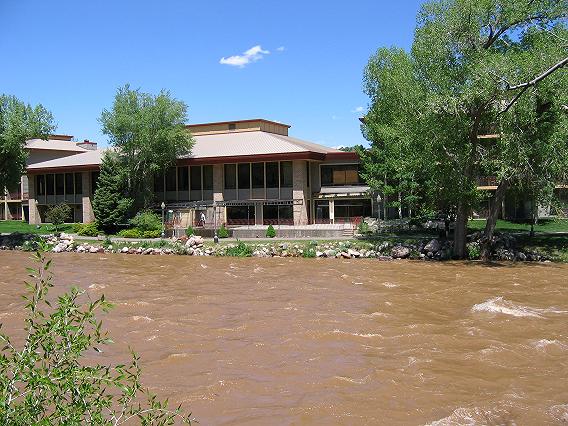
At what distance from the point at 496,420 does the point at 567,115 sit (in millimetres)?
20626


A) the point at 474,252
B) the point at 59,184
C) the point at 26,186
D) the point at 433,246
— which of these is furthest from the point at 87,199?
the point at 474,252

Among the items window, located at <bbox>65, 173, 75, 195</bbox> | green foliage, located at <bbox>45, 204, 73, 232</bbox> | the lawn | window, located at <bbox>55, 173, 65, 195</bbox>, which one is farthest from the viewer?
window, located at <bbox>55, 173, 65, 195</bbox>

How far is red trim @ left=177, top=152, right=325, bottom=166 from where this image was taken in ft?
137

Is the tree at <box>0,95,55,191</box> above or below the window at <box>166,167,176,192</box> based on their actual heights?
above

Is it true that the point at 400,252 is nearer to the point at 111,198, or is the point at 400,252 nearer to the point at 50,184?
the point at 111,198

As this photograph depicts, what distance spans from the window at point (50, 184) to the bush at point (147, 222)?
14737 mm

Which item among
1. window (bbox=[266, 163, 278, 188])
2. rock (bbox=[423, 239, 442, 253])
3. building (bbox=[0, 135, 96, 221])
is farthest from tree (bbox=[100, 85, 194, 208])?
rock (bbox=[423, 239, 442, 253])

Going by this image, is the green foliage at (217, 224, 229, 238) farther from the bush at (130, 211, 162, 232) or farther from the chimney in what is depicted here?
the chimney

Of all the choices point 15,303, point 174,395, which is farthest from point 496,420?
point 15,303

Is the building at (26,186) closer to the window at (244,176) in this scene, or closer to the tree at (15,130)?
the tree at (15,130)

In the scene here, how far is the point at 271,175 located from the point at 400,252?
16244 millimetres

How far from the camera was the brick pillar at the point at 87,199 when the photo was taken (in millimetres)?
49562

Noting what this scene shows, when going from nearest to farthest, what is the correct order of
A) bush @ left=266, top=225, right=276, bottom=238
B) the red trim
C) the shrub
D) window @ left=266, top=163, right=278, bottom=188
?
bush @ left=266, top=225, right=276, bottom=238 < the shrub < the red trim < window @ left=266, top=163, right=278, bottom=188

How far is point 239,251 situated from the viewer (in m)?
32.6
